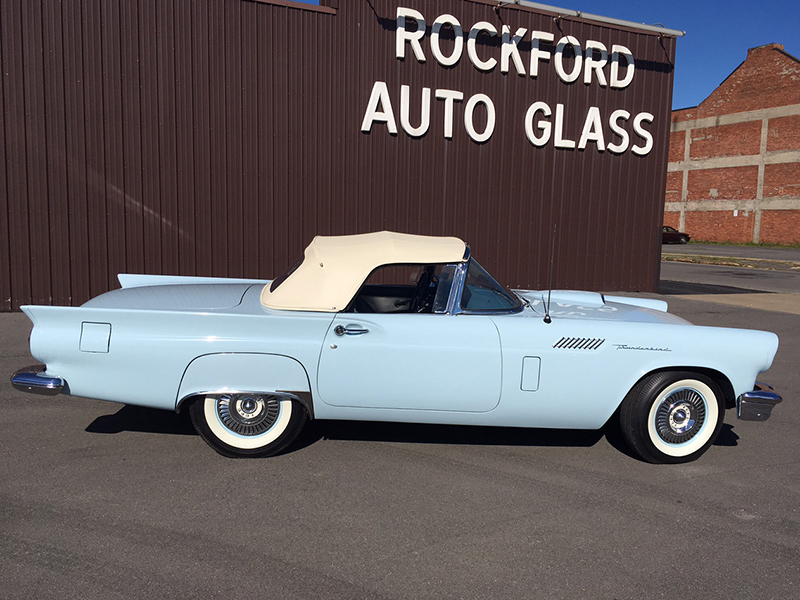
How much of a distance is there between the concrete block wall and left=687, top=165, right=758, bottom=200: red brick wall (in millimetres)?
55

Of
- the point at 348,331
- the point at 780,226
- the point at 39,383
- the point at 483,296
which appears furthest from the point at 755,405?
the point at 780,226

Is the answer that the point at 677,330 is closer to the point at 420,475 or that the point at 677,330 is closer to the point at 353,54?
the point at 420,475

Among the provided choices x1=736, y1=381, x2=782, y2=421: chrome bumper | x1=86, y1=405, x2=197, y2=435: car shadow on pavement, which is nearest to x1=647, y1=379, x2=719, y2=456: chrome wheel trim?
x1=736, y1=381, x2=782, y2=421: chrome bumper

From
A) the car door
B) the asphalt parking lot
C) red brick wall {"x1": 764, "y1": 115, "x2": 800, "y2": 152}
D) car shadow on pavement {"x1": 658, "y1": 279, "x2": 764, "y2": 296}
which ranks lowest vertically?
the asphalt parking lot

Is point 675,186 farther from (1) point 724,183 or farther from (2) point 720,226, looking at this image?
(2) point 720,226

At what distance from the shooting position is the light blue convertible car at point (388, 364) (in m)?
3.81

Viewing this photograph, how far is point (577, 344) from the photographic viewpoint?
3.92 m

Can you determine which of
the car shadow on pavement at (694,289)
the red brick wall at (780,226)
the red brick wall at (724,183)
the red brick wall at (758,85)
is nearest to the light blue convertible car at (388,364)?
the car shadow on pavement at (694,289)

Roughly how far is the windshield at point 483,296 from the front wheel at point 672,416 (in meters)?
0.95

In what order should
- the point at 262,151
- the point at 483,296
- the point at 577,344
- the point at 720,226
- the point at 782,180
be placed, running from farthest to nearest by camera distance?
the point at 720,226, the point at 782,180, the point at 262,151, the point at 483,296, the point at 577,344

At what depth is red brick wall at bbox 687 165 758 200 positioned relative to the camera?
1531 inches

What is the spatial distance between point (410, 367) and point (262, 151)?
7.26m

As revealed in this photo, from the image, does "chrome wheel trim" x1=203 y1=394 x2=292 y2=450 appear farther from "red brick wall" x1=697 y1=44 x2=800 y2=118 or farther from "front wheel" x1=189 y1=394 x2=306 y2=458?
"red brick wall" x1=697 y1=44 x2=800 y2=118

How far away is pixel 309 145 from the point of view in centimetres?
1040
